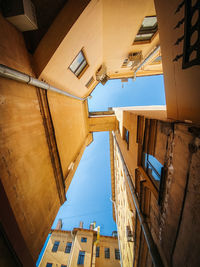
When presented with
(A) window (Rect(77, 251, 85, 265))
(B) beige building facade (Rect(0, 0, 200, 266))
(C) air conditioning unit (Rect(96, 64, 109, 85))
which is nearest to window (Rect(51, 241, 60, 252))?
(A) window (Rect(77, 251, 85, 265))

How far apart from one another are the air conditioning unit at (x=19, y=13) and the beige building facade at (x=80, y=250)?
87.9 feet

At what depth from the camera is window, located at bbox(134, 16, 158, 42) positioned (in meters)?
5.67

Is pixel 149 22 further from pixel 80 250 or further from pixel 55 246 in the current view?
pixel 55 246

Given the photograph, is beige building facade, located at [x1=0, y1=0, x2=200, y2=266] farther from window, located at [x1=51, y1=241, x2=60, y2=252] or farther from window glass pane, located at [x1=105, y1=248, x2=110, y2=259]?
window glass pane, located at [x1=105, y1=248, x2=110, y2=259]

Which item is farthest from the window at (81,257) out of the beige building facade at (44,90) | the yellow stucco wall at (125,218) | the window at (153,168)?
the window at (153,168)

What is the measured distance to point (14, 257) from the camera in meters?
2.30

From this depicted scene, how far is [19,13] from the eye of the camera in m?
2.78

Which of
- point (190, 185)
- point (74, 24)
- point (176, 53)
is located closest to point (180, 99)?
point (176, 53)

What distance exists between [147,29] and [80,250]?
30139mm

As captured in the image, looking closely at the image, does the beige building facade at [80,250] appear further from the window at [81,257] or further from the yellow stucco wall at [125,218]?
the yellow stucco wall at [125,218]

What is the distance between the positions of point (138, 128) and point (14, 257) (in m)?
5.18

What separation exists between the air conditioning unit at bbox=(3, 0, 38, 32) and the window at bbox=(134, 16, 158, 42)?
5877mm

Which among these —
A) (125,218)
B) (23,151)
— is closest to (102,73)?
(23,151)

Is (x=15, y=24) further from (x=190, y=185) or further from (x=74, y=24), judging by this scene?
(x=190, y=185)
